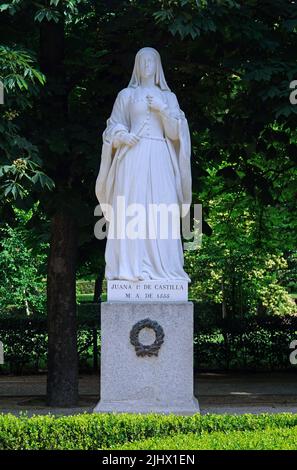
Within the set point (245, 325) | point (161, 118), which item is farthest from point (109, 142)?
point (245, 325)

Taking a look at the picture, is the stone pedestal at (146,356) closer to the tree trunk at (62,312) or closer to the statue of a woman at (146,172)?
the statue of a woman at (146,172)

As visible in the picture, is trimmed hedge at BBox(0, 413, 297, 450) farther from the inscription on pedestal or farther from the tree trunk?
the tree trunk

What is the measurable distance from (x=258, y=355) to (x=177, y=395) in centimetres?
1123

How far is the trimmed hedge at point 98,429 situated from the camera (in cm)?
915

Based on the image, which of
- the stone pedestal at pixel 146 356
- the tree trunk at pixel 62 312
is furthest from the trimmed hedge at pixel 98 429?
the tree trunk at pixel 62 312

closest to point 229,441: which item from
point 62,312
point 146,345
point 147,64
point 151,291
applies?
point 146,345

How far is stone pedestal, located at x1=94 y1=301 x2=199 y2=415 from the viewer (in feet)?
34.6

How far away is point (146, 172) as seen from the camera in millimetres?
11062

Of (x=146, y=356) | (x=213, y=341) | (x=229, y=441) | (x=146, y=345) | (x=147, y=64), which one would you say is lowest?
(x=229, y=441)

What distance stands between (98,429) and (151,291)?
6.49ft

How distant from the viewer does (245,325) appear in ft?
70.4

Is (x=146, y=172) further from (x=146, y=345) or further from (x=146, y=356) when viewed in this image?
(x=146, y=356)

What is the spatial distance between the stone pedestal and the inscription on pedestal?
130 mm
